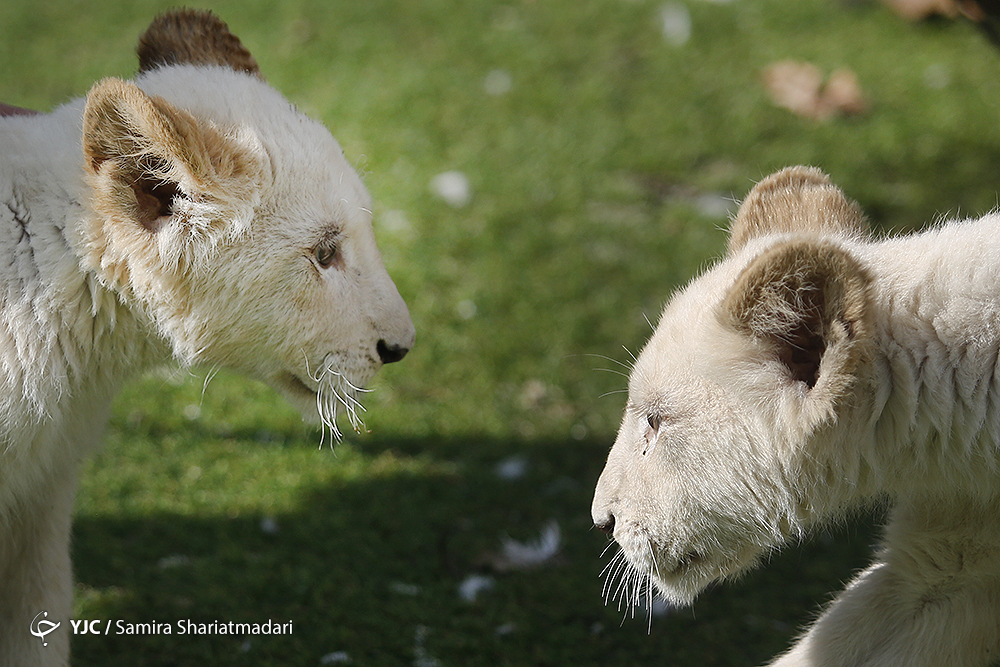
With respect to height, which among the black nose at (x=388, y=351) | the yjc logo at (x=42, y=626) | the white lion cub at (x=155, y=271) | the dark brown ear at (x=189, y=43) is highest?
the dark brown ear at (x=189, y=43)

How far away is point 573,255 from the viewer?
21.7ft

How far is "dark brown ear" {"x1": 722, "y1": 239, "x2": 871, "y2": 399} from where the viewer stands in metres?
2.36

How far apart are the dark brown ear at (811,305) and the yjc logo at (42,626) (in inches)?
104

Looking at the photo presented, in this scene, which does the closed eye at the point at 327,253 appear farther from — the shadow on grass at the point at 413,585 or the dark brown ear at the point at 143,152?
the shadow on grass at the point at 413,585

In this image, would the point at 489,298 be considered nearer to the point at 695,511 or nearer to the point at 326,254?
the point at 326,254

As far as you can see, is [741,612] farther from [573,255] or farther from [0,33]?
[0,33]

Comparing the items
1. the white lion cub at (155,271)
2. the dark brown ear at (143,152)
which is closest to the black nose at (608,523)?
the white lion cub at (155,271)

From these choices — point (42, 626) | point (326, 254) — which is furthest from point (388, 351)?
point (42, 626)

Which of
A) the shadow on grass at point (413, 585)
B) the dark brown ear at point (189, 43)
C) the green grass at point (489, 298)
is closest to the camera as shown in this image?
the dark brown ear at point (189, 43)

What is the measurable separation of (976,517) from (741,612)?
1.60m

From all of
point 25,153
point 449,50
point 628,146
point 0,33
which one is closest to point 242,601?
point 25,153

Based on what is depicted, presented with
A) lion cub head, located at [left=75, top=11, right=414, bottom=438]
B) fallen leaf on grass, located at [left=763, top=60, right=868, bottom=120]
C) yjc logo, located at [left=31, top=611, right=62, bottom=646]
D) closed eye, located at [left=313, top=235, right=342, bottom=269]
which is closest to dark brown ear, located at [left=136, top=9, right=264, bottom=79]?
lion cub head, located at [left=75, top=11, right=414, bottom=438]

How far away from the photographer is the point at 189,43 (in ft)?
11.2

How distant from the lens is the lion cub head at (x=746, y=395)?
95.3 inches
